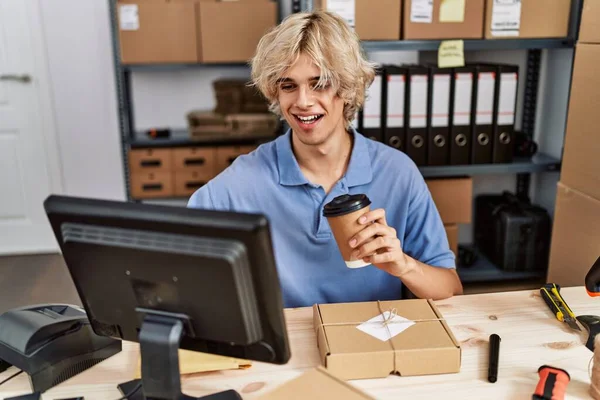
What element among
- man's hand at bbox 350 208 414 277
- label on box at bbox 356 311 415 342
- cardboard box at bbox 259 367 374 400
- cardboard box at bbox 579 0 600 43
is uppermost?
cardboard box at bbox 579 0 600 43

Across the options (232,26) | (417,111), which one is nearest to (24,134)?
Answer: (232,26)

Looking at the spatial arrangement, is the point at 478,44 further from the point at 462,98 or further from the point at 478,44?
the point at 462,98

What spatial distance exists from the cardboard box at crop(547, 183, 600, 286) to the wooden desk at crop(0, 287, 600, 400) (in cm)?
44

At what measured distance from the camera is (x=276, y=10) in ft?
9.12

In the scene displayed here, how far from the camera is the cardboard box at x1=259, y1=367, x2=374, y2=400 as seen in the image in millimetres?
875

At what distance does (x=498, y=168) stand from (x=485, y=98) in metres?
0.33

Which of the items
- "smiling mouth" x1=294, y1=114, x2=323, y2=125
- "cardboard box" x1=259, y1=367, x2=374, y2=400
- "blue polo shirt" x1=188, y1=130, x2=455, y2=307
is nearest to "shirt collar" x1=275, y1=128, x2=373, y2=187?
"blue polo shirt" x1=188, y1=130, x2=455, y2=307

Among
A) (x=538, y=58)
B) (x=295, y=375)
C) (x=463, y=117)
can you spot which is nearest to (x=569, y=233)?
(x=463, y=117)

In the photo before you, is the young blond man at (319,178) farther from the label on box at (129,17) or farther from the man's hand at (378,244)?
the label on box at (129,17)

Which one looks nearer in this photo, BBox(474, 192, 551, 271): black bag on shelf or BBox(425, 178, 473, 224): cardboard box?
BBox(425, 178, 473, 224): cardboard box

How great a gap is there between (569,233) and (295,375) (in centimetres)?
113

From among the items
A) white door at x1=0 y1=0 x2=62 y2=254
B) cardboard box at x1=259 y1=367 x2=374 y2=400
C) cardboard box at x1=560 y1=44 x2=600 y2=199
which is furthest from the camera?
white door at x1=0 y1=0 x2=62 y2=254

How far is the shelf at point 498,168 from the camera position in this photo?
245 centimetres

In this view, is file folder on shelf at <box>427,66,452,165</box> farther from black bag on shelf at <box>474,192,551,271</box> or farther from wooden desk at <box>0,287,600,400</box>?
wooden desk at <box>0,287,600,400</box>
